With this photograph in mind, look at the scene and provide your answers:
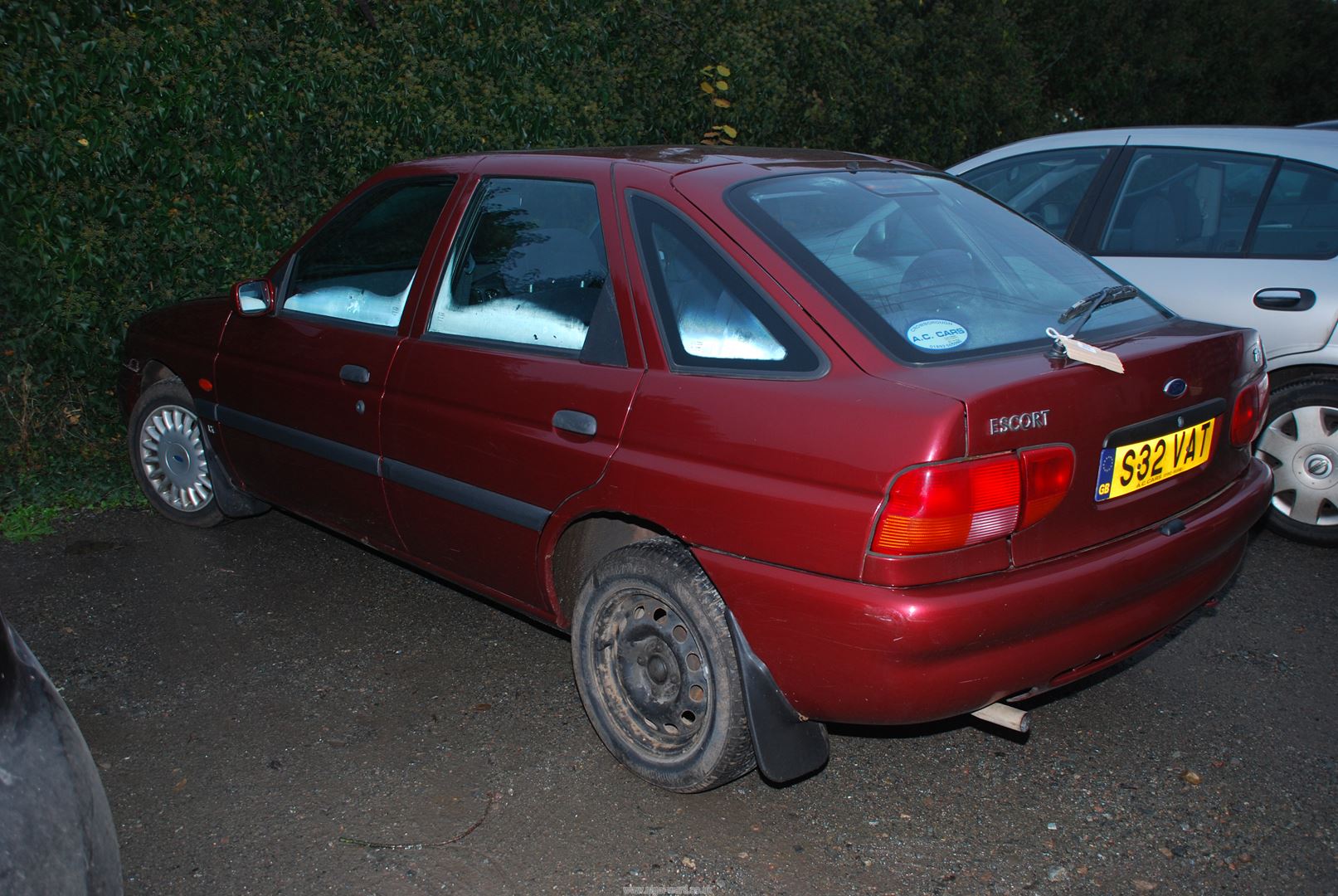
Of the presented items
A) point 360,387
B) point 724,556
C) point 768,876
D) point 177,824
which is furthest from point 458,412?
point 768,876

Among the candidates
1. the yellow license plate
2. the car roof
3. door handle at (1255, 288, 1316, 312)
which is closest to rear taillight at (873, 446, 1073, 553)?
the yellow license plate

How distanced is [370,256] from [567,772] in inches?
80.7

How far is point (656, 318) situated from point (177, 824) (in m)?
1.84

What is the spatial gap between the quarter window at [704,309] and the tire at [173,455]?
8.94ft

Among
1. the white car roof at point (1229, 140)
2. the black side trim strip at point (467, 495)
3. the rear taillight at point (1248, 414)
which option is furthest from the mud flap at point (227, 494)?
the white car roof at point (1229, 140)

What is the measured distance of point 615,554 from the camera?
318 cm

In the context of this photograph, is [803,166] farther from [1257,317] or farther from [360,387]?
[1257,317]

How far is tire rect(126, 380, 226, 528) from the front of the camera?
5105 millimetres

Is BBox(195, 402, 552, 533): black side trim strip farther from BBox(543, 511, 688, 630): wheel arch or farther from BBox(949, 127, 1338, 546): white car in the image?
BBox(949, 127, 1338, 546): white car

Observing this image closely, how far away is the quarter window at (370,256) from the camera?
13.0 ft

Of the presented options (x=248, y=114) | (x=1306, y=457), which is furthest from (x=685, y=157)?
(x=248, y=114)

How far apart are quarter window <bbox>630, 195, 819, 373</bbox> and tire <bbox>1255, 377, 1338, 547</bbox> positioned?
3.06 meters

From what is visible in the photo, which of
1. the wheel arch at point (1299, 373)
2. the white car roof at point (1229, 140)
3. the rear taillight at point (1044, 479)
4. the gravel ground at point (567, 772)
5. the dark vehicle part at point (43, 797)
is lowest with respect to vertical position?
the gravel ground at point (567, 772)

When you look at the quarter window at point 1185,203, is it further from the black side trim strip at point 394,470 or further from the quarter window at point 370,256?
the black side trim strip at point 394,470
